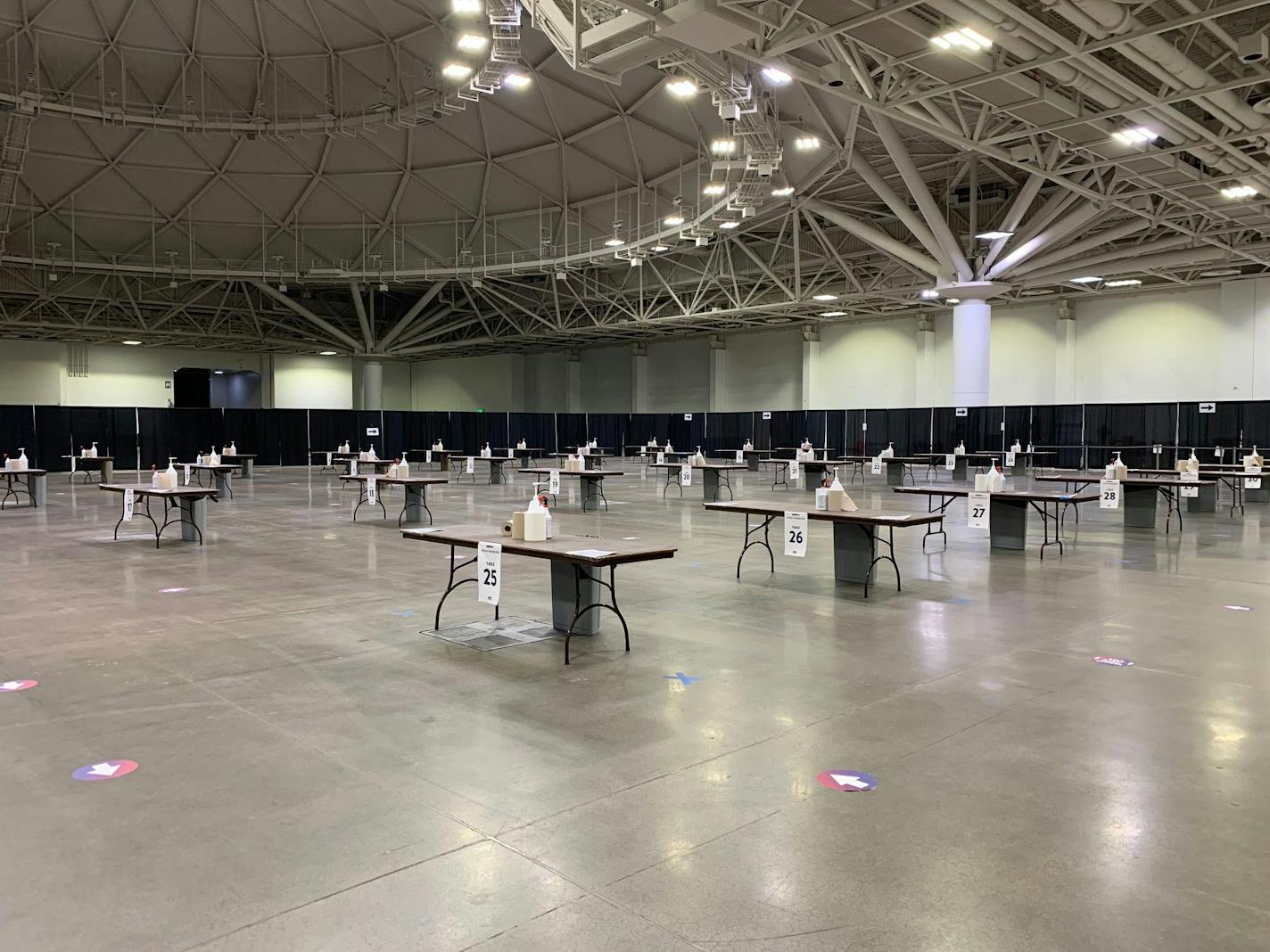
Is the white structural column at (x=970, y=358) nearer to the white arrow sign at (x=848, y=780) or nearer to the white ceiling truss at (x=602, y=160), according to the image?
the white ceiling truss at (x=602, y=160)

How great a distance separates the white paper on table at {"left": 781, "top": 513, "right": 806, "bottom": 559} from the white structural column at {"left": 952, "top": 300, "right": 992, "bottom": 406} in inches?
Answer: 803

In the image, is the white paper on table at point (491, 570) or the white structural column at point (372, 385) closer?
the white paper on table at point (491, 570)

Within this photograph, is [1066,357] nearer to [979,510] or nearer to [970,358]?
[970,358]

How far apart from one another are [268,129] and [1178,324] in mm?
31029

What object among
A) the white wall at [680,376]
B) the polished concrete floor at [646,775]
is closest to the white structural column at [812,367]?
the white wall at [680,376]

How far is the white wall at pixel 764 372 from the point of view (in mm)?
43531

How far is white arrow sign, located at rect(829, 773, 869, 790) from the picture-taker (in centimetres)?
441

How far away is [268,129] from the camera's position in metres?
26.5

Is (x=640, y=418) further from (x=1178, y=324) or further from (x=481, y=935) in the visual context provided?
(x=481, y=935)

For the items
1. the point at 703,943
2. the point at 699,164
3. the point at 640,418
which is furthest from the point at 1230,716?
the point at 640,418

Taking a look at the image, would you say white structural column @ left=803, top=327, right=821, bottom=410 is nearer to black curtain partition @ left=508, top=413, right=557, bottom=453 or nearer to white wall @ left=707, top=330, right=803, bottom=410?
white wall @ left=707, top=330, right=803, bottom=410

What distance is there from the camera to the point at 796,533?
9750 mm

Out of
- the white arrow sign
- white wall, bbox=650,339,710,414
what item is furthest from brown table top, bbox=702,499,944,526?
white wall, bbox=650,339,710,414

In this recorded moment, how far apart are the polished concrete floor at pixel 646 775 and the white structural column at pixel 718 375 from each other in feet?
120
